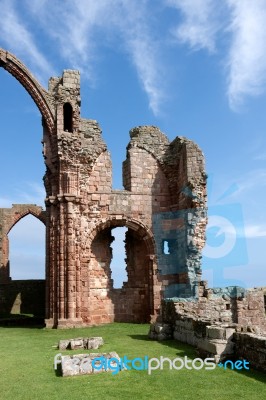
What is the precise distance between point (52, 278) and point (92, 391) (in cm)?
1063

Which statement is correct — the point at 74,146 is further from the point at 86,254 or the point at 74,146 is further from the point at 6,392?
the point at 6,392

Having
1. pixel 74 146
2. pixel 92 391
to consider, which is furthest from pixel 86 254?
pixel 92 391

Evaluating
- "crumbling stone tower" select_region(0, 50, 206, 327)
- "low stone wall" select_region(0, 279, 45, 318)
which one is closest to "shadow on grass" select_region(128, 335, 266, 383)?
"crumbling stone tower" select_region(0, 50, 206, 327)

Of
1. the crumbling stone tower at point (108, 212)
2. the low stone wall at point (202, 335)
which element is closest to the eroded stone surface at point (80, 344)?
the low stone wall at point (202, 335)

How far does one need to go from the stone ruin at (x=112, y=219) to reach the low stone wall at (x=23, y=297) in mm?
8639

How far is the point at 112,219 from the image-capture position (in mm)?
17984

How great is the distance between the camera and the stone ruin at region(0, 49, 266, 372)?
16.7 meters

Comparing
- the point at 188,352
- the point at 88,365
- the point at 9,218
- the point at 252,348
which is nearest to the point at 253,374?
the point at 252,348

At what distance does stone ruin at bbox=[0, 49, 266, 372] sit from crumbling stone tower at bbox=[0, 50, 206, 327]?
0.13ft

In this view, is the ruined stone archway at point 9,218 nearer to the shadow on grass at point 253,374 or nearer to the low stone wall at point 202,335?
the low stone wall at point 202,335

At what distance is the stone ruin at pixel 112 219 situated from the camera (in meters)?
16.7

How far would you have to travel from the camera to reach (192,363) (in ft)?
26.2

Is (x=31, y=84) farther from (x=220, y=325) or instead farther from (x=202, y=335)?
(x=220, y=325)

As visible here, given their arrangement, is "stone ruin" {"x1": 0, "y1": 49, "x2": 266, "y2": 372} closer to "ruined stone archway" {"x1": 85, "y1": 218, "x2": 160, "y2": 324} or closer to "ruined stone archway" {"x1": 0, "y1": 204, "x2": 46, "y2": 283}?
"ruined stone archway" {"x1": 85, "y1": 218, "x2": 160, "y2": 324}
